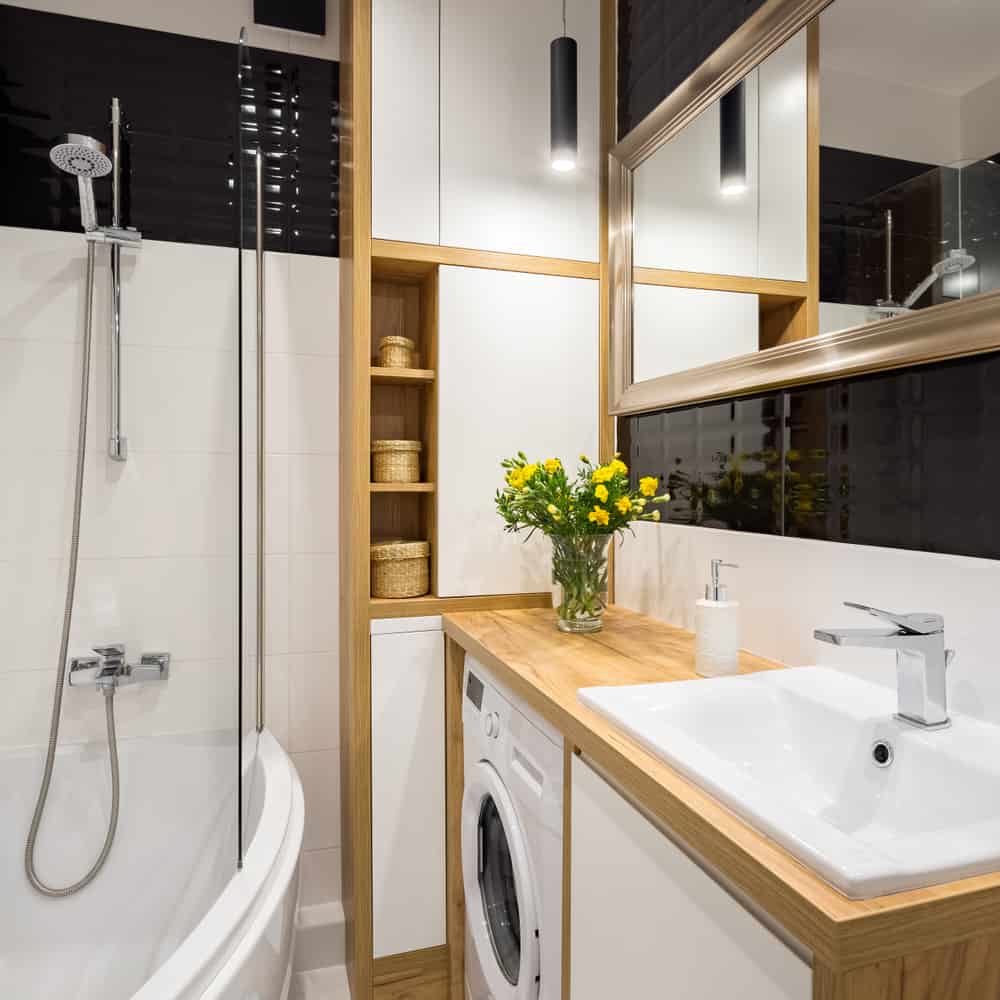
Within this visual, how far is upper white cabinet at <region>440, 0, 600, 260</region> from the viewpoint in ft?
5.93

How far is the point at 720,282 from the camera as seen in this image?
1539 mm

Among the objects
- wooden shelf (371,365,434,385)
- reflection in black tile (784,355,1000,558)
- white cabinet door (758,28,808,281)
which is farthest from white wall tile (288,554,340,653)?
white cabinet door (758,28,808,281)

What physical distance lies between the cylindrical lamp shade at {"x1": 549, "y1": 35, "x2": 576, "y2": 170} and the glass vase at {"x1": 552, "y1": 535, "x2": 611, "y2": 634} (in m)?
0.92

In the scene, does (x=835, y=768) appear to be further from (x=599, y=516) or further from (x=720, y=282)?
(x=720, y=282)

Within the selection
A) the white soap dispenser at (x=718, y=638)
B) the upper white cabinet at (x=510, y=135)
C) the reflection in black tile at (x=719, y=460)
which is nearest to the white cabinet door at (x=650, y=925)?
the white soap dispenser at (x=718, y=638)

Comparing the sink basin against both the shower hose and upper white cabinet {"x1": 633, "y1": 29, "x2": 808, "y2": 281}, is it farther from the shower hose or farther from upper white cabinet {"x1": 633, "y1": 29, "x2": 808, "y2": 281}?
the shower hose

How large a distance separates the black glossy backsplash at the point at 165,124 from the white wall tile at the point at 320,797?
1.48 meters

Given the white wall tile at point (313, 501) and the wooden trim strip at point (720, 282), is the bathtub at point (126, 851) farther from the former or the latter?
the wooden trim strip at point (720, 282)

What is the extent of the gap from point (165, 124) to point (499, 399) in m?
1.20

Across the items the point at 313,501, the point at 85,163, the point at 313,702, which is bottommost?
the point at 313,702

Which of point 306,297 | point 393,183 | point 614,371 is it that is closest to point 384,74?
point 393,183

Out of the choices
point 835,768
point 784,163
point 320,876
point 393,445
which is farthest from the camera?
point 320,876

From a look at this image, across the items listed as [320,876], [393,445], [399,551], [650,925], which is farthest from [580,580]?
[320,876]

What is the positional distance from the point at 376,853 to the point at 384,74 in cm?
190
